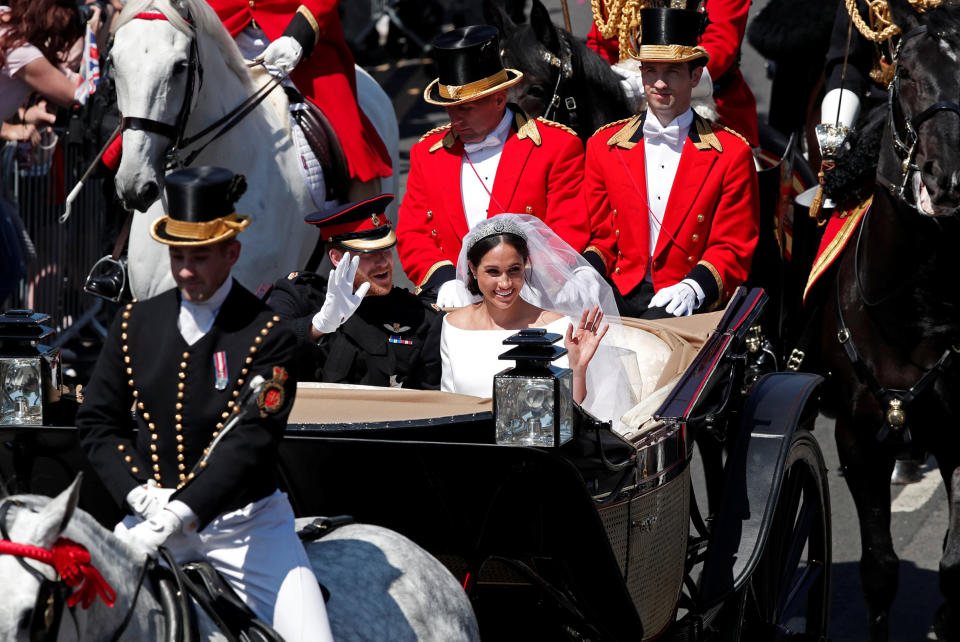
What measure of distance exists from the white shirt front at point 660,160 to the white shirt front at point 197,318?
304 cm

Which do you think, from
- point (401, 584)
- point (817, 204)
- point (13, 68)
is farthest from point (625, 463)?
point (13, 68)

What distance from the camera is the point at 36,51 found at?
331 inches

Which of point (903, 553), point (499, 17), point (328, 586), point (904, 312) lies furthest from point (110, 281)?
point (328, 586)

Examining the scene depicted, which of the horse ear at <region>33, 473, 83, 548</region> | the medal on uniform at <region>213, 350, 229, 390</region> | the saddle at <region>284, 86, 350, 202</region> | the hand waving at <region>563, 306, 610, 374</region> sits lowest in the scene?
the saddle at <region>284, 86, 350, 202</region>

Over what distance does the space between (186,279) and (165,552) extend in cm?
56

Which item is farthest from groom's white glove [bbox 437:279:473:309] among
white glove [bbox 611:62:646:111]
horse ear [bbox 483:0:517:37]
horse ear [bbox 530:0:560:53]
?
horse ear [bbox 483:0:517:37]

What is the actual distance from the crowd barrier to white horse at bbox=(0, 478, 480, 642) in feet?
18.5

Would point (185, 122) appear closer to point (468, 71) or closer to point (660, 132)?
point (468, 71)

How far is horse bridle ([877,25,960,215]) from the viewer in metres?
5.01

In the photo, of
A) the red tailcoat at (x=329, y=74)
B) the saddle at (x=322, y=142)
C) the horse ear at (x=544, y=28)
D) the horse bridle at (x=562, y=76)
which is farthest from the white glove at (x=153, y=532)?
the horse ear at (x=544, y=28)

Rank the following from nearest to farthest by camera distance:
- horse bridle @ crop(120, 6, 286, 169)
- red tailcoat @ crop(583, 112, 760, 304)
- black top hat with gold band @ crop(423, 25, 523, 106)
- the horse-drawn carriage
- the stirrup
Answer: the horse-drawn carriage < black top hat with gold band @ crop(423, 25, 523, 106) < red tailcoat @ crop(583, 112, 760, 304) < horse bridle @ crop(120, 6, 286, 169) < the stirrup

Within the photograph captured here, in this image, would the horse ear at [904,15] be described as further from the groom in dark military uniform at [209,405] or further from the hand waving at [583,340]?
the groom in dark military uniform at [209,405]

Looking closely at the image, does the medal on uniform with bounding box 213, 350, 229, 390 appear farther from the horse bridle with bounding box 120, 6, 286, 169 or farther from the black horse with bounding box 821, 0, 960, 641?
the horse bridle with bounding box 120, 6, 286, 169

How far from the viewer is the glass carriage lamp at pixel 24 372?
12.2 feet
